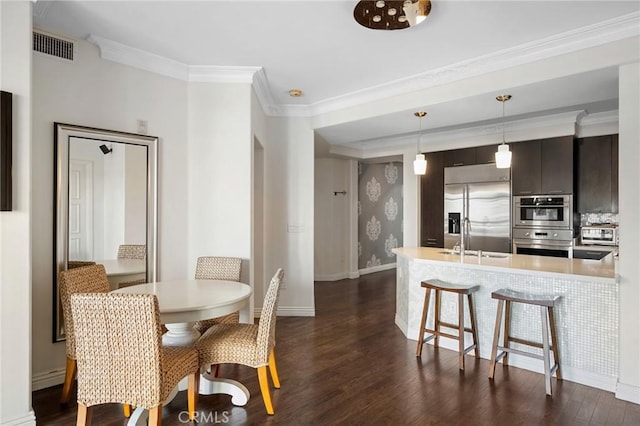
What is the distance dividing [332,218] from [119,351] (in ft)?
18.6

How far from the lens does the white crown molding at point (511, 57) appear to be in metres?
2.65

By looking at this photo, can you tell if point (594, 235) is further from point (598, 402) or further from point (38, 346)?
point (38, 346)

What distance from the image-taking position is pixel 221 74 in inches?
139

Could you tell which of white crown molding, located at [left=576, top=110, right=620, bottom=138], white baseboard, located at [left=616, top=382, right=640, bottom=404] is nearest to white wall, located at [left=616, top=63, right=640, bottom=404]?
white baseboard, located at [left=616, top=382, right=640, bottom=404]

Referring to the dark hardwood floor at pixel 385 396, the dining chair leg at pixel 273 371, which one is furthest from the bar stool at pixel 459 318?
the dining chair leg at pixel 273 371

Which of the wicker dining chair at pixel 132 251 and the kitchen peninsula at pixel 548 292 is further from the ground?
the wicker dining chair at pixel 132 251

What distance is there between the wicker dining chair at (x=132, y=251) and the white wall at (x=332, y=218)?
13.8ft

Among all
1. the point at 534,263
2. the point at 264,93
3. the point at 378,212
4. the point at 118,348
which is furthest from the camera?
the point at 378,212

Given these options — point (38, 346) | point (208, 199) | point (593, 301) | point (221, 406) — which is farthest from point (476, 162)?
point (38, 346)

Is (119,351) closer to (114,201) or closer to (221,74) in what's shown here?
(114,201)

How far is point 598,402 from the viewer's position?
2.55m

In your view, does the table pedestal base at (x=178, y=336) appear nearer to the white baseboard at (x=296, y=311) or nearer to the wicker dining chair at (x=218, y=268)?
the wicker dining chair at (x=218, y=268)

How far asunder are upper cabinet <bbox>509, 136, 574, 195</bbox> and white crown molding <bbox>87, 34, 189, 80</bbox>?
4359mm

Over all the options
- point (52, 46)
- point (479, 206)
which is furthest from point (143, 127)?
point (479, 206)
